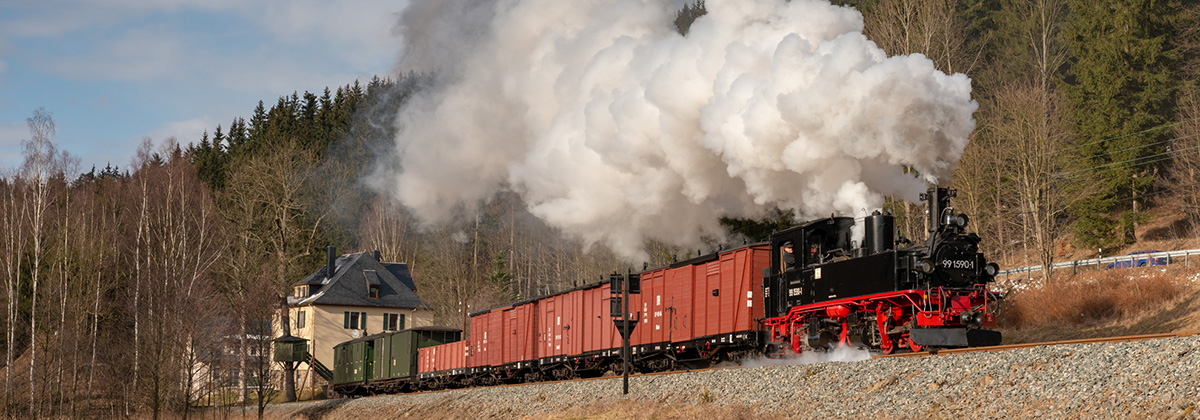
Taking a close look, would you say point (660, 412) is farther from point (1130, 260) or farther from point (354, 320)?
point (354, 320)

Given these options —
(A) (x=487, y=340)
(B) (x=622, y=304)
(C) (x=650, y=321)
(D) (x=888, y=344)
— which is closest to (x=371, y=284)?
(A) (x=487, y=340)

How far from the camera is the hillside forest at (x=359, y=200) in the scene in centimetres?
3300

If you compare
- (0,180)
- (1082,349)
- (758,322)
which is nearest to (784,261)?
(758,322)

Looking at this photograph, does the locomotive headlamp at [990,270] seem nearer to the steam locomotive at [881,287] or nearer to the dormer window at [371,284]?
the steam locomotive at [881,287]

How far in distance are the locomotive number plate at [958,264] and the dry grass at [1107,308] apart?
857cm

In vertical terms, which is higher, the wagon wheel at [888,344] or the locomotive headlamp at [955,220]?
the locomotive headlamp at [955,220]

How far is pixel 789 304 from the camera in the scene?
1781 centimetres

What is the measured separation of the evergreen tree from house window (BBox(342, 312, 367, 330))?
133 ft

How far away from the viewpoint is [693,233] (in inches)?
1029

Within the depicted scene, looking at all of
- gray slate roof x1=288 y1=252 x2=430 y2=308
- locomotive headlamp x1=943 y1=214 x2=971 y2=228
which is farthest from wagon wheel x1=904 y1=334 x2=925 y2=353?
gray slate roof x1=288 y1=252 x2=430 y2=308

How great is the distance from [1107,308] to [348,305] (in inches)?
1751

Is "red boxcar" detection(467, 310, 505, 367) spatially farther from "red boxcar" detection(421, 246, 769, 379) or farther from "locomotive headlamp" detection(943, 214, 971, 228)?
"locomotive headlamp" detection(943, 214, 971, 228)

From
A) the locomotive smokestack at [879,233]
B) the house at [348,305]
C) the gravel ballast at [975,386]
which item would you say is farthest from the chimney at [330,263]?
the locomotive smokestack at [879,233]

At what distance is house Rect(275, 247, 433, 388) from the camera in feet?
187
